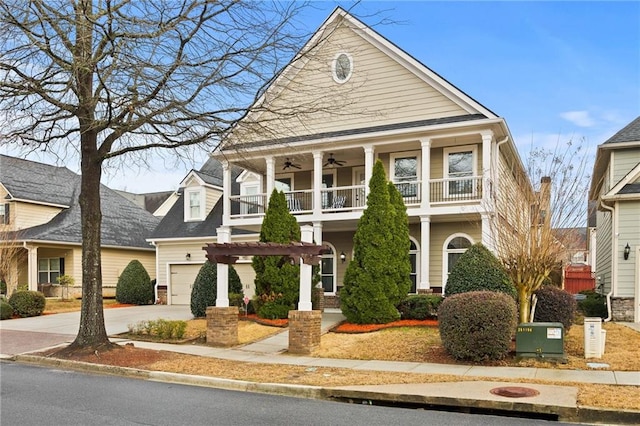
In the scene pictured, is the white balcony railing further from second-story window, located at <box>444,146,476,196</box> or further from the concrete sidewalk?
the concrete sidewalk

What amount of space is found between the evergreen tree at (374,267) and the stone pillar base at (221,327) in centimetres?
370

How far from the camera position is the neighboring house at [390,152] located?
57.0ft

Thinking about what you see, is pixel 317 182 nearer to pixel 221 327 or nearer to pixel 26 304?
pixel 221 327

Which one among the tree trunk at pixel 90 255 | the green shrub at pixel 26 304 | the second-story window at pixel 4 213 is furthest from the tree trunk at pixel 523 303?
the second-story window at pixel 4 213

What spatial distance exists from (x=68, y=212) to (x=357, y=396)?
25663 mm

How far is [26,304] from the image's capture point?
66.4 ft

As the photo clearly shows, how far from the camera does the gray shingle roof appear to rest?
698 inches

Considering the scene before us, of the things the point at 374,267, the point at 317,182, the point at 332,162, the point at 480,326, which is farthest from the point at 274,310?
the point at 480,326

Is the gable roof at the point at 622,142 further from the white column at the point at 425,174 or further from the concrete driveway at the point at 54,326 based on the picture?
the concrete driveway at the point at 54,326

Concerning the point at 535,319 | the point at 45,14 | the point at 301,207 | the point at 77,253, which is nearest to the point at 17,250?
the point at 77,253

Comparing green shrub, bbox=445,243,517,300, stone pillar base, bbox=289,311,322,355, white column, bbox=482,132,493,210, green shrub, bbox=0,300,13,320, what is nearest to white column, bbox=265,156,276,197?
white column, bbox=482,132,493,210

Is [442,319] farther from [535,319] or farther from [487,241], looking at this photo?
[487,241]

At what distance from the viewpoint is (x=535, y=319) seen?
13273mm

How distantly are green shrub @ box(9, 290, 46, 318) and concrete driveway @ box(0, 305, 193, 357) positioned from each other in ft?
1.85
